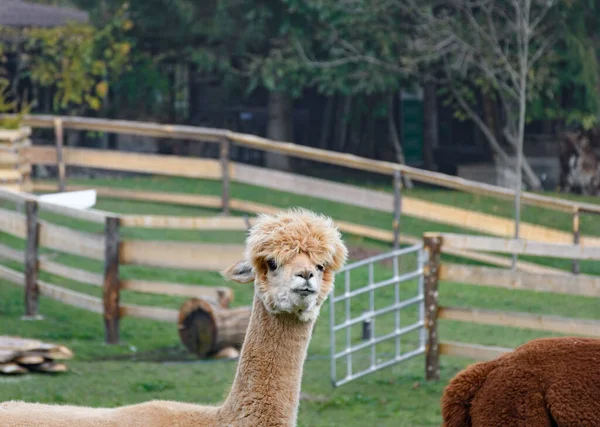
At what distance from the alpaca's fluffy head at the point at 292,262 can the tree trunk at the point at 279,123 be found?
17854mm

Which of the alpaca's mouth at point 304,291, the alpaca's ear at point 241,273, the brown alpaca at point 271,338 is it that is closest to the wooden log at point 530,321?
the brown alpaca at point 271,338

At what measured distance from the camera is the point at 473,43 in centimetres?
1777

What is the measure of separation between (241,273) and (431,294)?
185 inches

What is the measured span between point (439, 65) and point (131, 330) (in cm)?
950

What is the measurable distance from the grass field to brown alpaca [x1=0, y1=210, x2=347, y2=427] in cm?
352

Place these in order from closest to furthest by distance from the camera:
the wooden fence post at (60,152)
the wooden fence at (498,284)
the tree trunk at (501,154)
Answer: the wooden fence at (498,284), the wooden fence post at (60,152), the tree trunk at (501,154)

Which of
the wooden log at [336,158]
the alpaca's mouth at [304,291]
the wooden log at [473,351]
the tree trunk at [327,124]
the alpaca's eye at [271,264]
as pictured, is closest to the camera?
the alpaca's mouth at [304,291]

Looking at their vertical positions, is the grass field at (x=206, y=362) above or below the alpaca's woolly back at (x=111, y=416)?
below

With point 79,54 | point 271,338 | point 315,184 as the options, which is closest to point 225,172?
point 315,184

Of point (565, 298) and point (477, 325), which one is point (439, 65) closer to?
point (565, 298)

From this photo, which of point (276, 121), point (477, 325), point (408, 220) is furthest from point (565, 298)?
point (276, 121)

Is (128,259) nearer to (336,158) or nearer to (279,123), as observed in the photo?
(336,158)

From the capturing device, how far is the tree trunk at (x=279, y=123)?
73.4ft

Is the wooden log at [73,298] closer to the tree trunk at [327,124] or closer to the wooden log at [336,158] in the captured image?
the wooden log at [336,158]
